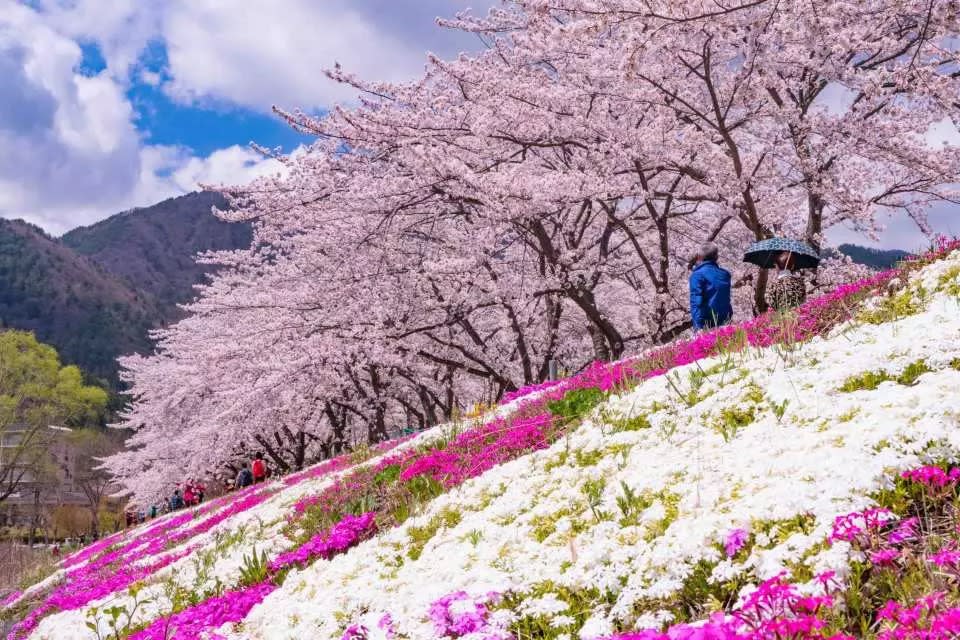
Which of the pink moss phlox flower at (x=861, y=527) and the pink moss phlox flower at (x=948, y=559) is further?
the pink moss phlox flower at (x=861, y=527)

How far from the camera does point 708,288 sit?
1155cm

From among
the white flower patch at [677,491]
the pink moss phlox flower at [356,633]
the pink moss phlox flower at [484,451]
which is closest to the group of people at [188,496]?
the pink moss phlox flower at [484,451]

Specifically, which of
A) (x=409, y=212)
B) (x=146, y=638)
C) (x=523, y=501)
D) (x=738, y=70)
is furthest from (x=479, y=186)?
(x=146, y=638)

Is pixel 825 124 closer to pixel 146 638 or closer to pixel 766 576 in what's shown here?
pixel 766 576

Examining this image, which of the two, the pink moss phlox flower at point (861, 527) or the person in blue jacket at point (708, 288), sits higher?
the person in blue jacket at point (708, 288)

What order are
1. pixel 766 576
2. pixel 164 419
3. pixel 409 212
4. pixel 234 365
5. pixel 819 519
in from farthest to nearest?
pixel 164 419
pixel 234 365
pixel 409 212
pixel 819 519
pixel 766 576

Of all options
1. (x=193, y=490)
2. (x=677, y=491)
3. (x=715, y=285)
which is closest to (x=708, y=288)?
(x=715, y=285)

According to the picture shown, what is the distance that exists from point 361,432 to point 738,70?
2960 centimetres

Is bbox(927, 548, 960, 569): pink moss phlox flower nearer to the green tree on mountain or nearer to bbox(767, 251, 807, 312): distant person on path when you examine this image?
bbox(767, 251, 807, 312): distant person on path

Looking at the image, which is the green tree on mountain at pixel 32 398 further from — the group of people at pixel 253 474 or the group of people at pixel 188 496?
the group of people at pixel 253 474

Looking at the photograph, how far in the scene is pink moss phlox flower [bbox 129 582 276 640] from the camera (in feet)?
18.4

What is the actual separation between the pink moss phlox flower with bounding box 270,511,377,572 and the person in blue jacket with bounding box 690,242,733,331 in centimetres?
686

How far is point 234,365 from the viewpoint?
2108cm

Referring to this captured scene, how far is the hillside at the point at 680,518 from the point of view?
329 cm
